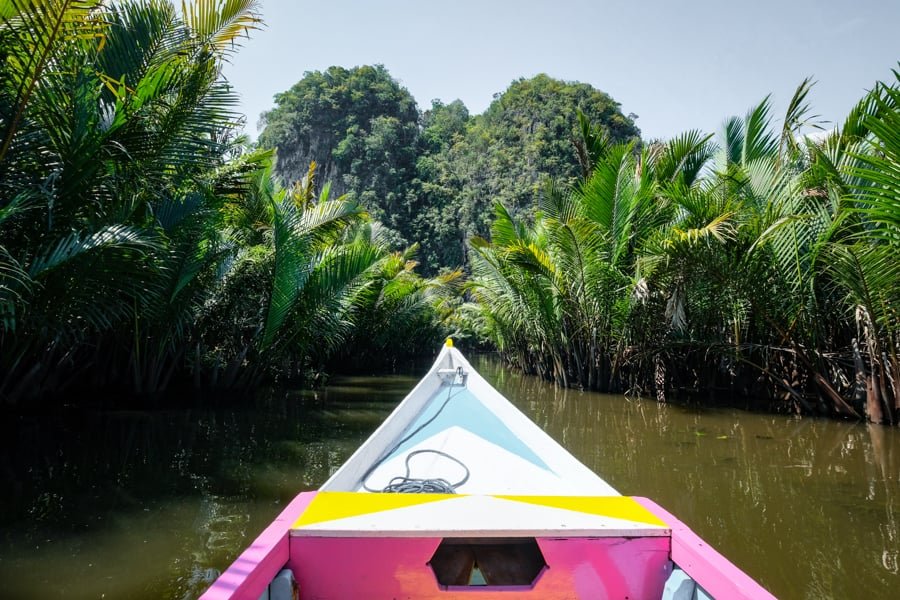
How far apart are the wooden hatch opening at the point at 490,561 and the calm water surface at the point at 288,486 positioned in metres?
1.26

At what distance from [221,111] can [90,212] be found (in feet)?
6.35

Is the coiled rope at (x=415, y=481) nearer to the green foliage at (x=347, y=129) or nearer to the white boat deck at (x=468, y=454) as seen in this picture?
the white boat deck at (x=468, y=454)

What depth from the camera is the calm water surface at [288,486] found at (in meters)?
2.95

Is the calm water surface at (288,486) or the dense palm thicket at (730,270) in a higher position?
the dense palm thicket at (730,270)

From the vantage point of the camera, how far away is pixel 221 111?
6.75 metres

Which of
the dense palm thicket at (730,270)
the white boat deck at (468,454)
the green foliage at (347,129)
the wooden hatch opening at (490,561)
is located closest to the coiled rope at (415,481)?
the white boat deck at (468,454)

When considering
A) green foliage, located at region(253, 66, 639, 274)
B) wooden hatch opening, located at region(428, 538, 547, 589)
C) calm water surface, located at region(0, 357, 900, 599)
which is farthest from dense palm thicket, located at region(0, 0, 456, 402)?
green foliage, located at region(253, 66, 639, 274)

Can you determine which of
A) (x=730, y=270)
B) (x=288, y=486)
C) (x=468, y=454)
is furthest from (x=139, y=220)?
(x=730, y=270)

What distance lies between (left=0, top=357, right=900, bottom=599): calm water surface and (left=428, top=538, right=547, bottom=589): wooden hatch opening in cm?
126

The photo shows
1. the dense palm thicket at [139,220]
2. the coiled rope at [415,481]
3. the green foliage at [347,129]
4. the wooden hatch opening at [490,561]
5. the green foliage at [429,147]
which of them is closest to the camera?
the wooden hatch opening at [490,561]

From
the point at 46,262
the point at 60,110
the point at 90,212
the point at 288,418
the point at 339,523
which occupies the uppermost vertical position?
the point at 60,110

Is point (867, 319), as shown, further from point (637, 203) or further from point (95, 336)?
point (95, 336)

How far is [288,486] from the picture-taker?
14.6 feet

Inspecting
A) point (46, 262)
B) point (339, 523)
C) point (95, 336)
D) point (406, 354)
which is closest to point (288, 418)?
point (95, 336)
